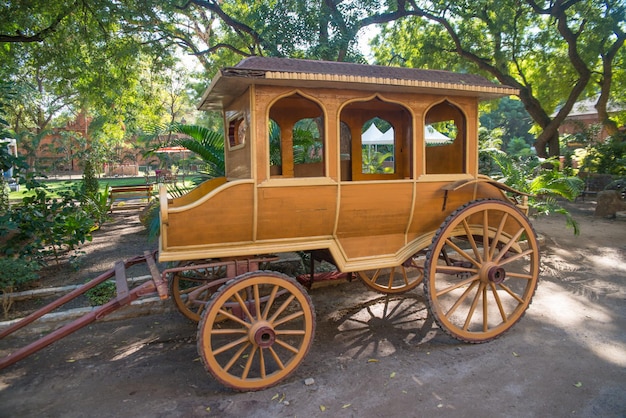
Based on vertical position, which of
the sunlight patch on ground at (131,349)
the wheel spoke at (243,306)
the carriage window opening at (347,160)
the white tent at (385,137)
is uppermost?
the white tent at (385,137)

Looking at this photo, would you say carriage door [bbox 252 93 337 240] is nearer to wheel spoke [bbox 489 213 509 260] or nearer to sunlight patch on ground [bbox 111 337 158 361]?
wheel spoke [bbox 489 213 509 260]

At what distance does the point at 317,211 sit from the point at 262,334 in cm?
110

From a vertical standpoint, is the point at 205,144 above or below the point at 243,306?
above

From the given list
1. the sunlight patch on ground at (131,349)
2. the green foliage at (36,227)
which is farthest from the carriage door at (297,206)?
the green foliage at (36,227)

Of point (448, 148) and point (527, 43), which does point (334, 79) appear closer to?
point (448, 148)

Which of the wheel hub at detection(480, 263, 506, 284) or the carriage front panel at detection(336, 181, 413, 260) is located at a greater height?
the carriage front panel at detection(336, 181, 413, 260)

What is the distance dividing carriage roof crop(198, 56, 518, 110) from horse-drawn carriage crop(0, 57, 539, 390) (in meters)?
0.01

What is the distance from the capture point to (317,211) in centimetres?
367

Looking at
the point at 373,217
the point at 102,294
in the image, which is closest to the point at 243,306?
the point at 373,217

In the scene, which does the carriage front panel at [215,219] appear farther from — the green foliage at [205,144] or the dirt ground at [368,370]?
the green foliage at [205,144]

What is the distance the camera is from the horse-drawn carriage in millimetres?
3316

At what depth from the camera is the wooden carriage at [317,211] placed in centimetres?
332

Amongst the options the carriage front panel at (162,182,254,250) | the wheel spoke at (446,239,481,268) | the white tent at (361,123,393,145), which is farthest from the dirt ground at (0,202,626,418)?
the white tent at (361,123,393,145)

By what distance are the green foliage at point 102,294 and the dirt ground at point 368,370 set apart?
62cm
